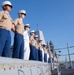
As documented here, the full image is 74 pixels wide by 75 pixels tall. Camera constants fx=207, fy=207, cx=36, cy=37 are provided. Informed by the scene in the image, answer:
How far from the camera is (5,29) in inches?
183

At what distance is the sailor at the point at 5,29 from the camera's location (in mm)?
4562

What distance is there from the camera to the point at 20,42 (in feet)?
18.8

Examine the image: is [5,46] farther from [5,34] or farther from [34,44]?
[34,44]

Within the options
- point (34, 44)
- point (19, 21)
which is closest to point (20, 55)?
point (19, 21)

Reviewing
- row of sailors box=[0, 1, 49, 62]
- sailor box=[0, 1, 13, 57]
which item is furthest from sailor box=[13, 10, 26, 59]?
sailor box=[0, 1, 13, 57]

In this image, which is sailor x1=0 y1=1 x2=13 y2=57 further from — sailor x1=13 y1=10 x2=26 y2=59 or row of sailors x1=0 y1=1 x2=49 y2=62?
sailor x1=13 y1=10 x2=26 y2=59

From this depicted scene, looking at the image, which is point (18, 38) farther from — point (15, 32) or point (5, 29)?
point (5, 29)

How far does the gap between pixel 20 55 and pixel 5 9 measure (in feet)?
5.20

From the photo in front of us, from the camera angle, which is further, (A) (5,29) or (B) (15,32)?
(B) (15,32)

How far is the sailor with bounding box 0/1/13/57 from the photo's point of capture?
4.56m

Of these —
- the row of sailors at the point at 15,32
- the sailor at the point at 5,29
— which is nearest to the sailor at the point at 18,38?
the row of sailors at the point at 15,32

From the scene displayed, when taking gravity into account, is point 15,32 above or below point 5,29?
above

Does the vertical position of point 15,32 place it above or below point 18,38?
above

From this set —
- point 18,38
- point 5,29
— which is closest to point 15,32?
point 18,38
